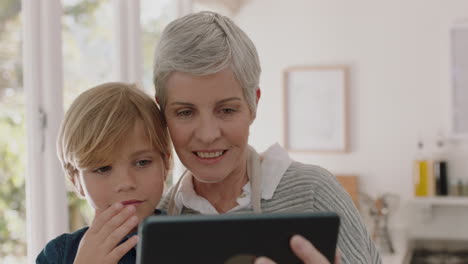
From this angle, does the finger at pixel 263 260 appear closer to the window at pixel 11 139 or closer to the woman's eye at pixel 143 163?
the woman's eye at pixel 143 163

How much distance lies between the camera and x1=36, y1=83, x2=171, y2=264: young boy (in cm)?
119

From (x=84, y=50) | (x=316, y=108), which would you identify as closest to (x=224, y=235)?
(x=84, y=50)

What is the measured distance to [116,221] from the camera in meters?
1.10

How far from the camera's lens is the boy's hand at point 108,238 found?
1054mm

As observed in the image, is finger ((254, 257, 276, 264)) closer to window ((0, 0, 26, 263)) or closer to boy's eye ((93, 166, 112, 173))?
boy's eye ((93, 166, 112, 173))

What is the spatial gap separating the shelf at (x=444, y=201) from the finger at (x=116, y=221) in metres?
2.86

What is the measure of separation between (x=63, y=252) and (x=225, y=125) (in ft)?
1.45

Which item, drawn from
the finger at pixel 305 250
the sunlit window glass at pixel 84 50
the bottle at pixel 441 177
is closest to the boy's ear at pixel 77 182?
the finger at pixel 305 250

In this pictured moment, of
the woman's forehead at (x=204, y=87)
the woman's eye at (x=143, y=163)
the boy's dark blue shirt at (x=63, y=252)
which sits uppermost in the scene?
the woman's forehead at (x=204, y=87)

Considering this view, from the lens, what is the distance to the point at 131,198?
120 centimetres

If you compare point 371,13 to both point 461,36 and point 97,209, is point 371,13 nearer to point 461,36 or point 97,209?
point 461,36

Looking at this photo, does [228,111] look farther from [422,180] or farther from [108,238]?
[422,180]

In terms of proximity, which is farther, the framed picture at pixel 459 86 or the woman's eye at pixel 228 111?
the framed picture at pixel 459 86

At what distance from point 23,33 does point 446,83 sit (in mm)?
2654
